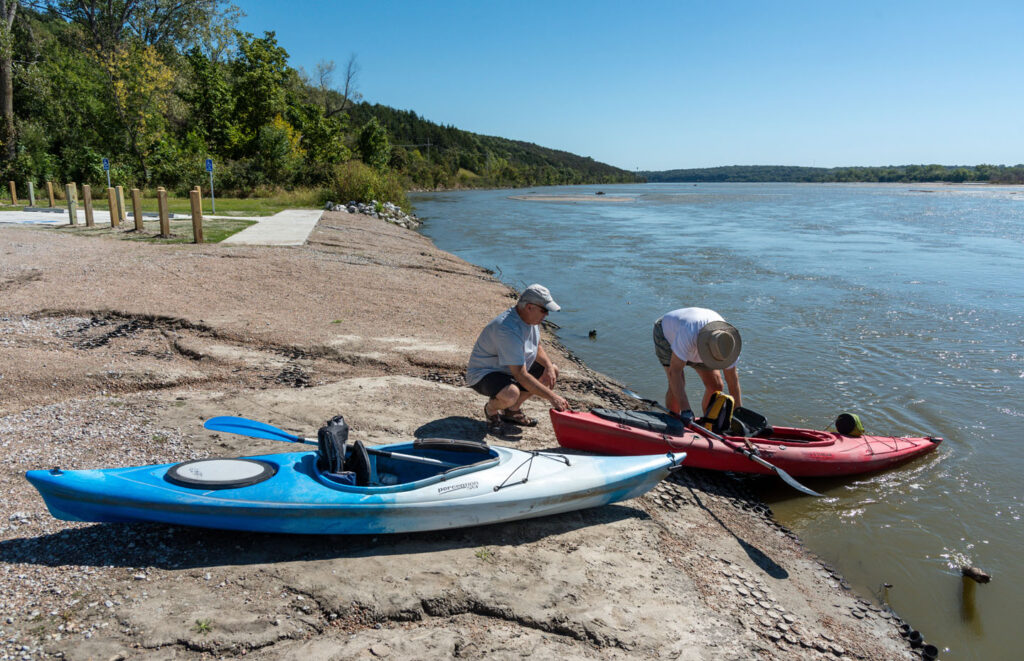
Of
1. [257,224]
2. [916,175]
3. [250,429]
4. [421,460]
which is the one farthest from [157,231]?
[916,175]

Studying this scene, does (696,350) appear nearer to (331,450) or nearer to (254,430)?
(331,450)

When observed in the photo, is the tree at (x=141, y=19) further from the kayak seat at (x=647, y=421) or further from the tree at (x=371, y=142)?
the kayak seat at (x=647, y=421)

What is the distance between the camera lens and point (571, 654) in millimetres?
2982

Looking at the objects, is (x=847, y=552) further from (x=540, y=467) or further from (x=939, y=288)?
(x=939, y=288)

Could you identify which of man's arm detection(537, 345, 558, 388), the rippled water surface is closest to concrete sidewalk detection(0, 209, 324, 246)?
the rippled water surface

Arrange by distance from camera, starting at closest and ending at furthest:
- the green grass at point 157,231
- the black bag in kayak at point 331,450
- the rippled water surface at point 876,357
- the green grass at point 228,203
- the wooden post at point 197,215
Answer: the black bag in kayak at point 331,450
the rippled water surface at point 876,357
the wooden post at point 197,215
the green grass at point 157,231
the green grass at point 228,203

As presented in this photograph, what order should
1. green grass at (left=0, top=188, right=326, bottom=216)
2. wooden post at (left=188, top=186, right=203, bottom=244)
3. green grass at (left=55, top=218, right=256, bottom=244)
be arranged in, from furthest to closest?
green grass at (left=0, top=188, right=326, bottom=216)
green grass at (left=55, top=218, right=256, bottom=244)
wooden post at (left=188, top=186, right=203, bottom=244)

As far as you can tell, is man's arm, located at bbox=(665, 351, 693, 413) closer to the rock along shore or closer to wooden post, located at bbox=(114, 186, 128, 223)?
the rock along shore

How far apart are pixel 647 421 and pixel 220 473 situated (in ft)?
10.5

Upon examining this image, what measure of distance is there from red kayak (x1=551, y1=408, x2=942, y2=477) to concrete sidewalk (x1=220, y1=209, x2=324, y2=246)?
10.4 meters

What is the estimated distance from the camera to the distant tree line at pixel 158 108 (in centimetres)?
2483

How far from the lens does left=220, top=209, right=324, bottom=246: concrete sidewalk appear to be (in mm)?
13664

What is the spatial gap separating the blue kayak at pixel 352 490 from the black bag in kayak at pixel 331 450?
0.04 metres

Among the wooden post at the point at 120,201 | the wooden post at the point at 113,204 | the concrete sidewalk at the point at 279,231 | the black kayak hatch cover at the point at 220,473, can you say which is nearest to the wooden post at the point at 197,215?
the concrete sidewalk at the point at 279,231
